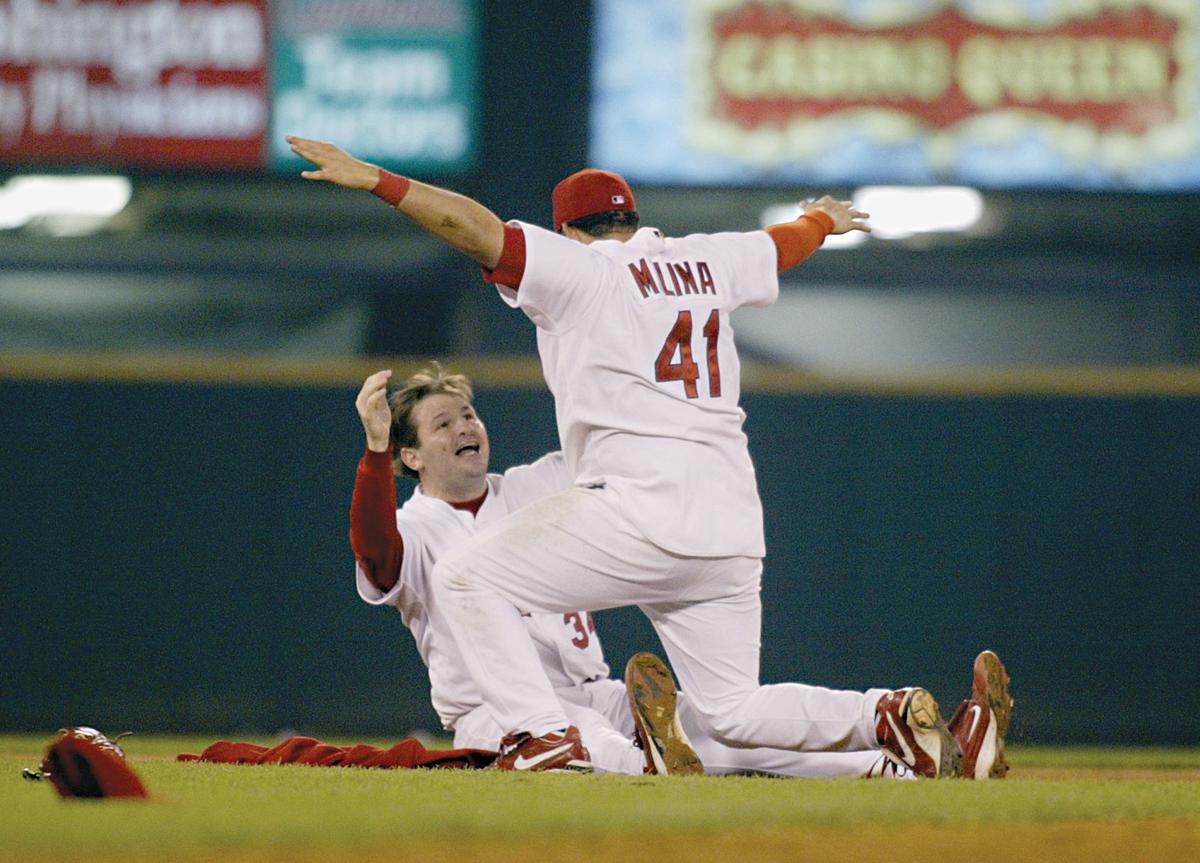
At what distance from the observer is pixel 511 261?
359 cm

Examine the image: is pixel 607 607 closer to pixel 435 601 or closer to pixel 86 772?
pixel 435 601

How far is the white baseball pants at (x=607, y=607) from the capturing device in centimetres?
363

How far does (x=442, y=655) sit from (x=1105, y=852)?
6.42 ft

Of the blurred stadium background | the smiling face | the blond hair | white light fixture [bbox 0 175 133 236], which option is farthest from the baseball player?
white light fixture [bbox 0 175 133 236]

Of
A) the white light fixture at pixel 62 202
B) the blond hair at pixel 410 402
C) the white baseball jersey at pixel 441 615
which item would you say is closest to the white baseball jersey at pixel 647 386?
the white baseball jersey at pixel 441 615

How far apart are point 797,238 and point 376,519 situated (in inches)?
46.5

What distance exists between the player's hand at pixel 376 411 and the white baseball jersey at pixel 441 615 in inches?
13.2

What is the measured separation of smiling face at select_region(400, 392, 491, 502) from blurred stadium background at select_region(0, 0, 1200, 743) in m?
2.91

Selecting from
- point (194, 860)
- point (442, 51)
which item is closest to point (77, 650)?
point (442, 51)

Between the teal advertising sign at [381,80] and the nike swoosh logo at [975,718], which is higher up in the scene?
the teal advertising sign at [381,80]

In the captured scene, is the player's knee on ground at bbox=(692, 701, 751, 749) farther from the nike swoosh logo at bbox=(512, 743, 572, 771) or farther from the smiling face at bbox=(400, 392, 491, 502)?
the smiling face at bbox=(400, 392, 491, 502)

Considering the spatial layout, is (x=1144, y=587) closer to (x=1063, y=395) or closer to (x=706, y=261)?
(x=1063, y=395)

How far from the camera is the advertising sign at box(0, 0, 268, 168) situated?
753 cm

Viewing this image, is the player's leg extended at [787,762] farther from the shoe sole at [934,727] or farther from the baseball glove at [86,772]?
the baseball glove at [86,772]
